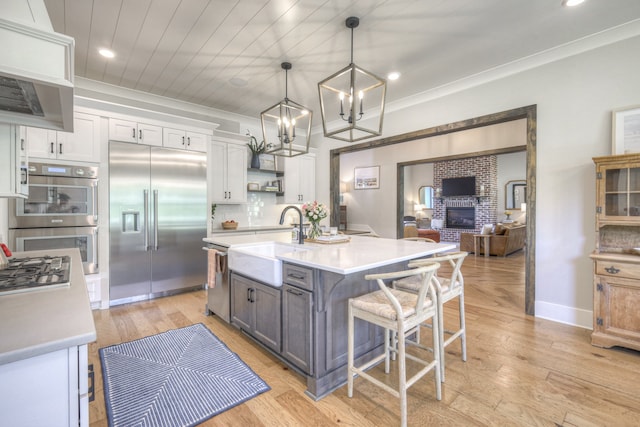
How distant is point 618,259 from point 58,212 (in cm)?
540

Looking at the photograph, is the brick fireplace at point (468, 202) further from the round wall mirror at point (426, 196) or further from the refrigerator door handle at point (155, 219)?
the refrigerator door handle at point (155, 219)

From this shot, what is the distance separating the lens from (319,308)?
1908 mm

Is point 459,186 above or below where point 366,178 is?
below

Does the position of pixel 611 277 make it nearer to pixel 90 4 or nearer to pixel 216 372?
pixel 216 372

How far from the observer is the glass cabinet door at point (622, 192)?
101 inches

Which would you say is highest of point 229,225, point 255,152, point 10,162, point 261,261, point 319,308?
point 255,152

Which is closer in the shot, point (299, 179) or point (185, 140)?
point (185, 140)

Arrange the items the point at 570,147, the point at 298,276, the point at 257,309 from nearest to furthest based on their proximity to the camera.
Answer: the point at 298,276 < the point at 257,309 < the point at 570,147

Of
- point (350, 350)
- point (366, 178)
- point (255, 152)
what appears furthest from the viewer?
point (366, 178)

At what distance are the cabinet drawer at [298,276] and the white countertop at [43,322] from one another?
1124 mm

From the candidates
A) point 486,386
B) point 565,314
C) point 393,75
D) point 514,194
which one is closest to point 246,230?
point 393,75

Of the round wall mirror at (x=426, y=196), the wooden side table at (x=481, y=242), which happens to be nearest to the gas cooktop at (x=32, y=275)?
the wooden side table at (x=481, y=242)

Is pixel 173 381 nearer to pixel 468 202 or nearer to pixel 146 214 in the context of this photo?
pixel 146 214

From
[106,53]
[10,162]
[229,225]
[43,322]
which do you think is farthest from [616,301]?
[106,53]
